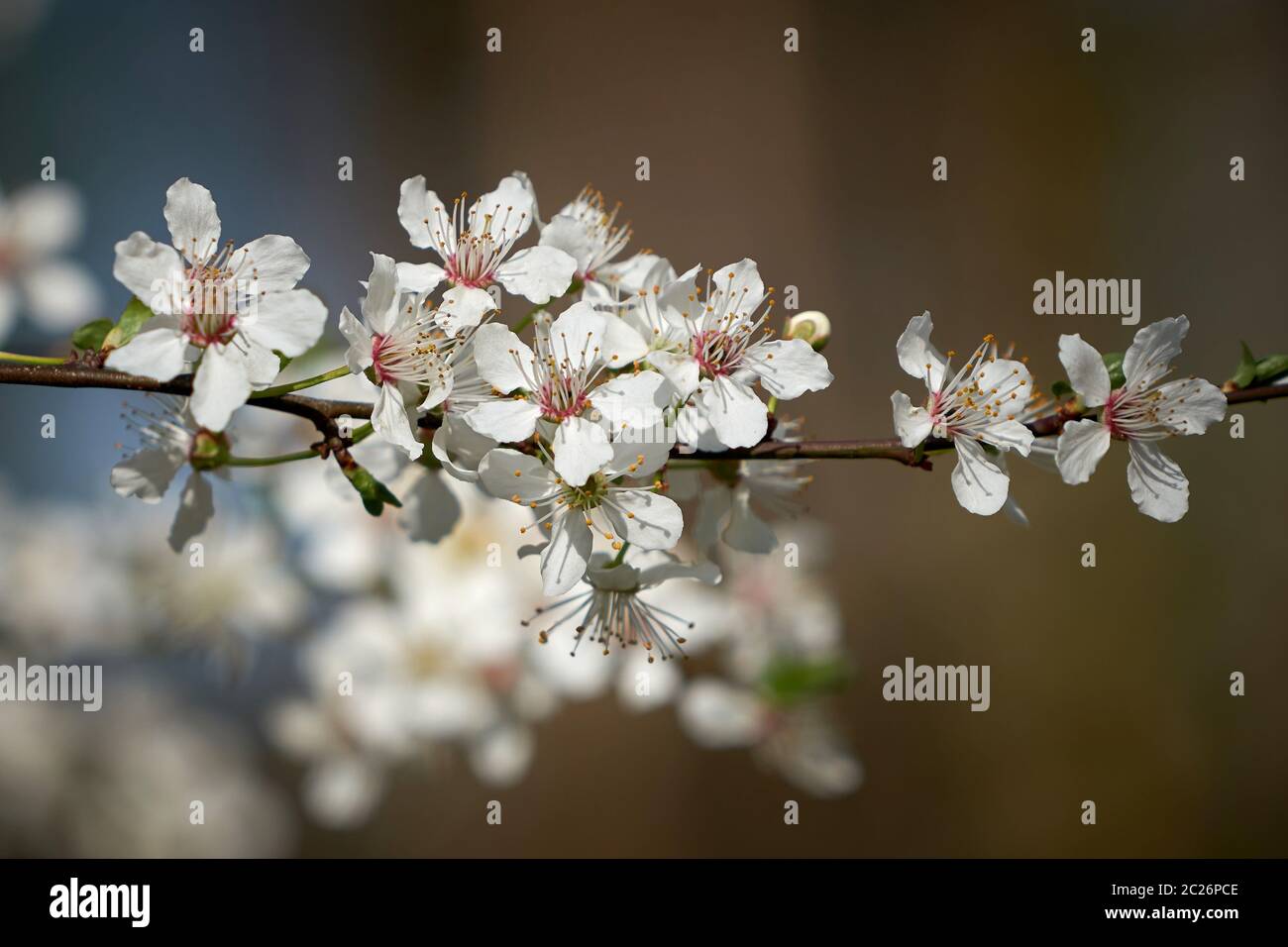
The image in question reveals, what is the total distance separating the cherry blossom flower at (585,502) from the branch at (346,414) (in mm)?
64

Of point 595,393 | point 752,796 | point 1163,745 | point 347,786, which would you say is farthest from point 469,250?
point 1163,745

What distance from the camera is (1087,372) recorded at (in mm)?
838

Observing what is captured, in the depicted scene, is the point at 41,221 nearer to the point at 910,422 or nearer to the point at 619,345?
the point at 619,345

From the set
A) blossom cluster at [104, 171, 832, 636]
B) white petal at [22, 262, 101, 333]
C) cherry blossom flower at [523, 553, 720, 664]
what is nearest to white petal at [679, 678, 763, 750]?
cherry blossom flower at [523, 553, 720, 664]

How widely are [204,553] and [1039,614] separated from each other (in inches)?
116

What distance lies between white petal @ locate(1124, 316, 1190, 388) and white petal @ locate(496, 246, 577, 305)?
51 centimetres

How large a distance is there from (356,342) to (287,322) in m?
0.05

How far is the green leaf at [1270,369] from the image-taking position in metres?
0.86

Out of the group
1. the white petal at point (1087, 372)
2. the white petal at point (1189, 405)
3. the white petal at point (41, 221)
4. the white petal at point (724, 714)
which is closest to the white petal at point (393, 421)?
the white petal at point (1087, 372)

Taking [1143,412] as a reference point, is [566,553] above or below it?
below

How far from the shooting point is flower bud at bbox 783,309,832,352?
2.94 ft

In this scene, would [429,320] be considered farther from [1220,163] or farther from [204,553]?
[1220,163]

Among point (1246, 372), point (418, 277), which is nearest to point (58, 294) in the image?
point (418, 277)

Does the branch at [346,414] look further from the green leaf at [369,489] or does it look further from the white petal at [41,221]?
the white petal at [41,221]
